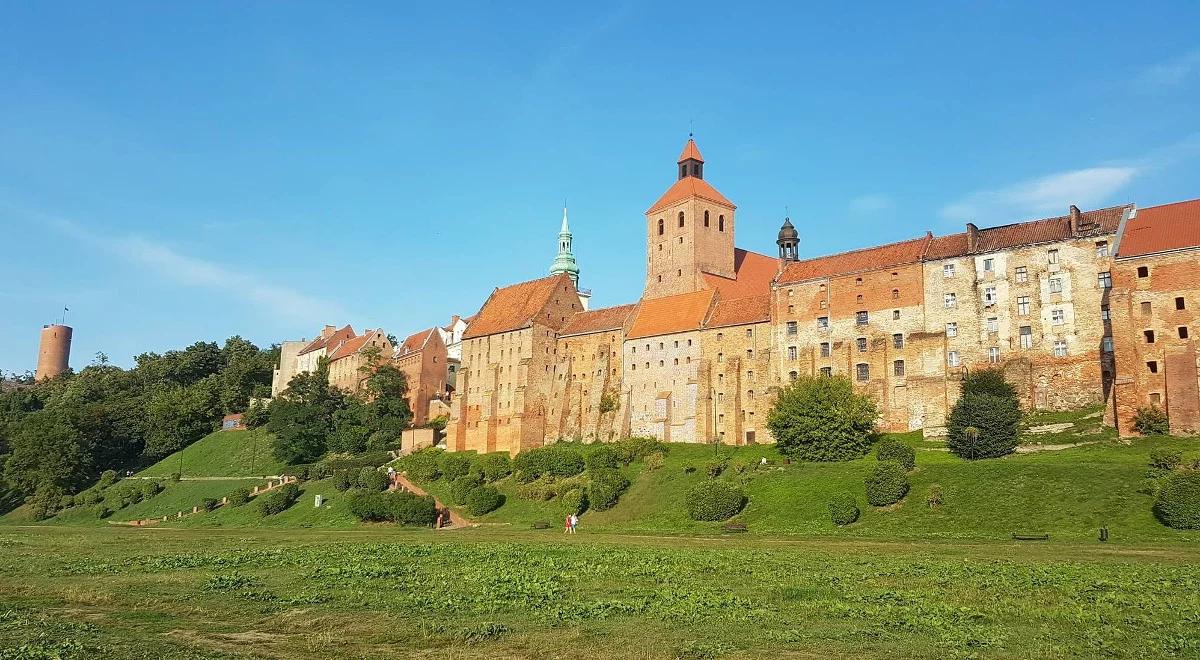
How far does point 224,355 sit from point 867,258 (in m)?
93.4

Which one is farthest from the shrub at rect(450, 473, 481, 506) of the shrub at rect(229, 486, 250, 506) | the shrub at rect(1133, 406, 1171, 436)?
the shrub at rect(1133, 406, 1171, 436)

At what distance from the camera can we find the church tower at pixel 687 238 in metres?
88.1

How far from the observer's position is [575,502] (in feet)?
190

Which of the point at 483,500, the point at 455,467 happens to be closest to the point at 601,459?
the point at 483,500

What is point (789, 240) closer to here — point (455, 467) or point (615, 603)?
point (455, 467)

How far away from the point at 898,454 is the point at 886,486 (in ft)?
14.6

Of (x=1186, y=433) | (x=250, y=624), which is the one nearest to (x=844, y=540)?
(x=1186, y=433)

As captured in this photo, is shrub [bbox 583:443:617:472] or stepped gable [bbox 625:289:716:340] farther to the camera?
stepped gable [bbox 625:289:716:340]

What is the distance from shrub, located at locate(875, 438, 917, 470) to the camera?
51.3m

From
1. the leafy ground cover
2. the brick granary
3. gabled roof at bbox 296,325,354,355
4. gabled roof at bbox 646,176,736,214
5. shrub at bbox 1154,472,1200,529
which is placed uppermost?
gabled roof at bbox 646,176,736,214

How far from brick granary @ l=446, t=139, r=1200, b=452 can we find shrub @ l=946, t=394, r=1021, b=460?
526 centimetres

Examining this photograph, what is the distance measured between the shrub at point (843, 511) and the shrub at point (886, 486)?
1.08 metres

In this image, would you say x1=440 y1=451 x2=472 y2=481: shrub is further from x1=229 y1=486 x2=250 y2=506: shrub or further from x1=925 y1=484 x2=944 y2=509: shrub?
x1=925 y1=484 x2=944 y2=509: shrub

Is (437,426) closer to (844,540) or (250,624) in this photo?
(844,540)
